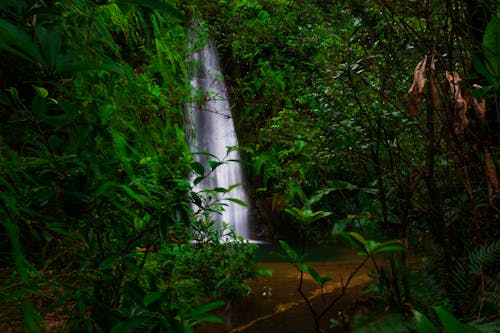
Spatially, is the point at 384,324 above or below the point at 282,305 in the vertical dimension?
above

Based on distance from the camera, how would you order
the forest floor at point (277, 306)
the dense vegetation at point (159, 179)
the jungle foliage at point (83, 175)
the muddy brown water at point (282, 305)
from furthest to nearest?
1. the muddy brown water at point (282, 305)
2. the forest floor at point (277, 306)
3. the dense vegetation at point (159, 179)
4. the jungle foliage at point (83, 175)

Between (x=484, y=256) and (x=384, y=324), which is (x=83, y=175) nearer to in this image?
(x=384, y=324)

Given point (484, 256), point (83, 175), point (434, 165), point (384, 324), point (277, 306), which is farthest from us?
point (277, 306)

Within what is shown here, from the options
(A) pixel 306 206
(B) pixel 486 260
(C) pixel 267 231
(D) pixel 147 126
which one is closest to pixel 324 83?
(D) pixel 147 126

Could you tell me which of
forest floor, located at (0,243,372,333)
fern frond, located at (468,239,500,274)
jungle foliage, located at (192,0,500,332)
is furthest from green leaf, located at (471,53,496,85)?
forest floor, located at (0,243,372,333)

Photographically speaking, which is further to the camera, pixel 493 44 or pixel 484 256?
pixel 484 256

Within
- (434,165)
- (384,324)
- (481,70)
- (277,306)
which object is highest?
(481,70)

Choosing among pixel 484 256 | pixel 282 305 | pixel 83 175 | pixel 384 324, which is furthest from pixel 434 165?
pixel 282 305

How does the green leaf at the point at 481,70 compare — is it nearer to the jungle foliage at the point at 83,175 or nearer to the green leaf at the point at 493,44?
the green leaf at the point at 493,44

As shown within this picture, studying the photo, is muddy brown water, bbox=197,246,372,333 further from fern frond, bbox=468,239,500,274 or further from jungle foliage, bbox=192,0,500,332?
fern frond, bbox=468,239,500,274

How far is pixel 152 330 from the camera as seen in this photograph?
1.10 m

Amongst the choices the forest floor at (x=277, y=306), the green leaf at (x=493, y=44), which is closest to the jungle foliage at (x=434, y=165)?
the green leaf at (x=493, y=44)

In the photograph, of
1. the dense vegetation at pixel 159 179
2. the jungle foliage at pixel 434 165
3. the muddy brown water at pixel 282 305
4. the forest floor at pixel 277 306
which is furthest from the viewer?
the muddy brown water at pixel 282 305

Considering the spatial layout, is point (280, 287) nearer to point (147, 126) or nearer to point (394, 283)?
point (147, 126)
